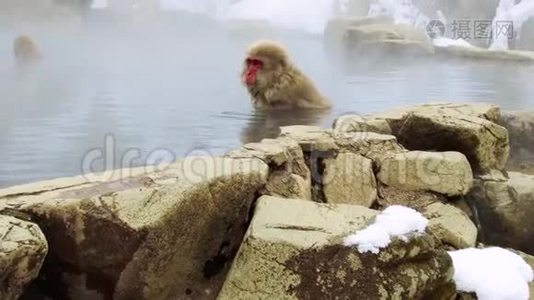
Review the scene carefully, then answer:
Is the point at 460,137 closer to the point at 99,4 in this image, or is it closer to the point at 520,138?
the point at 520,138

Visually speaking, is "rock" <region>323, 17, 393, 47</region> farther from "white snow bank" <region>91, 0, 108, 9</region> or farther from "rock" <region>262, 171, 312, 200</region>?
"rock" <region>262, 171, 312, 200</region>

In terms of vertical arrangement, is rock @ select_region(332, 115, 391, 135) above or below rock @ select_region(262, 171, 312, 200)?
above

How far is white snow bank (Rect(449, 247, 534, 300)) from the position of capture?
7.06 feet

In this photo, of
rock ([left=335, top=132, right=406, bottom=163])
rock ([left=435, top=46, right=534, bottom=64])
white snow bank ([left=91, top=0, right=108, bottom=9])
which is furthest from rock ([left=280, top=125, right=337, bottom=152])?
white snow bank ([left=91, top=0, right=108, bottom=9])

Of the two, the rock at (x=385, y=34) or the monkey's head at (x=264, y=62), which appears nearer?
the monkey's head at (x=264, y=62)

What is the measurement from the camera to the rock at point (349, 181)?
265 cm

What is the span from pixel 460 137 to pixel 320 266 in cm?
146

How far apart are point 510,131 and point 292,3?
18.4 metres

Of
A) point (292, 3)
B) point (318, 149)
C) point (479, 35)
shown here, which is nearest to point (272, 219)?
point (318, 149)

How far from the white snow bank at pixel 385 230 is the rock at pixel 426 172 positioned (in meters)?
0.68

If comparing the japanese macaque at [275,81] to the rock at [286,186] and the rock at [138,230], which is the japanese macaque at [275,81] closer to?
the rock at [286,186]

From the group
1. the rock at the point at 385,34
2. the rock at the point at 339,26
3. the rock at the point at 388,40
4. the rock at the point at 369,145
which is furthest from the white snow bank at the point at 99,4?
the rock at the point at 369,145

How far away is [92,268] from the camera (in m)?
1.97

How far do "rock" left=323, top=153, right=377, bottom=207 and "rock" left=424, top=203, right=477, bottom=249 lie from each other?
25 centimetres
